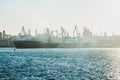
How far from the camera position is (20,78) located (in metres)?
50.9

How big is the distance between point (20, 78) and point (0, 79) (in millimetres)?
3556

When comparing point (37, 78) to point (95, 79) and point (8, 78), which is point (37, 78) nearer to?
point (8, 78)

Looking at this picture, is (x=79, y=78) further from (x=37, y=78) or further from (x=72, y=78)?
(x=37, y=78)

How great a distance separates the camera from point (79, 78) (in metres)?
50.8

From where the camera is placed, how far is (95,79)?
49.0 m

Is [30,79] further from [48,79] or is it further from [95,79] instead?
[95,79]

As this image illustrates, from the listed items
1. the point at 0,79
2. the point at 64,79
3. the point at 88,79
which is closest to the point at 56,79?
the point at 64,79

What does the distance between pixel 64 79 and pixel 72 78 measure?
201cm

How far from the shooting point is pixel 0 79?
49.0 metres

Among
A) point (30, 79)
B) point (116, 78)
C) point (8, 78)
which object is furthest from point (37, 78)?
point (116, 78)

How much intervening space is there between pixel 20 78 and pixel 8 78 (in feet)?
6.53

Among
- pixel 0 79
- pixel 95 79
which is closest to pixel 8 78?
pixel 0 79

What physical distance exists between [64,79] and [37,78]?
464 cm

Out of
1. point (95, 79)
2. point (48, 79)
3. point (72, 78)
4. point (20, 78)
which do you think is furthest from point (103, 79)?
point (20, 78)
